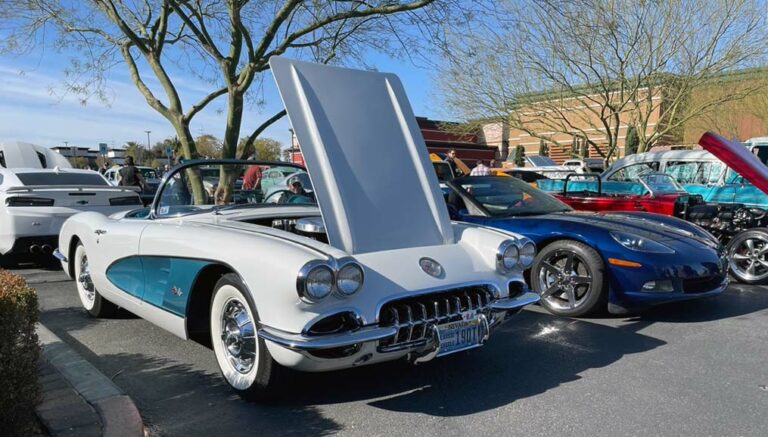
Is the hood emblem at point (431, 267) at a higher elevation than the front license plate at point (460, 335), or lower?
higher

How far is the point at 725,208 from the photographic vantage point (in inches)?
304

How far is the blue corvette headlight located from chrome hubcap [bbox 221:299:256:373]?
135 inches

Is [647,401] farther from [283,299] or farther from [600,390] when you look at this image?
[283,299]

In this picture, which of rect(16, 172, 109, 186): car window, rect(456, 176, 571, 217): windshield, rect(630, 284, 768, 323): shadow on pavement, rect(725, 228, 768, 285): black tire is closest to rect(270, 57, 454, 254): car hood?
rect(456, 176, 571, 217): windshield

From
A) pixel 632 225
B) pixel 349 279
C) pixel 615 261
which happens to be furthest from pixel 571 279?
pixel 349 279

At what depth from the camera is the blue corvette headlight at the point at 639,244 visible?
198 inches

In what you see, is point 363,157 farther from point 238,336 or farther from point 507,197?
point 507,197

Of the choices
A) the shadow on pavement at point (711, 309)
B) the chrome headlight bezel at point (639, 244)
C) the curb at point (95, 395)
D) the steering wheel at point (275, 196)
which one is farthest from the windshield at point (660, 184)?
the curb at point (95, 395)

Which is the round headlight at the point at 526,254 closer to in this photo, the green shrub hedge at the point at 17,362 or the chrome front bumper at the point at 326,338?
the chrome front bumper at the point at 326,338

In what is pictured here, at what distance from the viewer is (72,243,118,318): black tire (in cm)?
528

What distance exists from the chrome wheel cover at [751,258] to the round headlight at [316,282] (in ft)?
19.6

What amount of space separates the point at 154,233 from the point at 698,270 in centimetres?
459

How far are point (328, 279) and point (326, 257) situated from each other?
0.13m

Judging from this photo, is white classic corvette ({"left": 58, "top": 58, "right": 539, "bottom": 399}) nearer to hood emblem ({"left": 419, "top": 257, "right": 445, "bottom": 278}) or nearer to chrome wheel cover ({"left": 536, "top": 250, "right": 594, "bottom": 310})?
hood emblem ({"left": 419, "top": 257, "right": 445, "bottom": 278})
